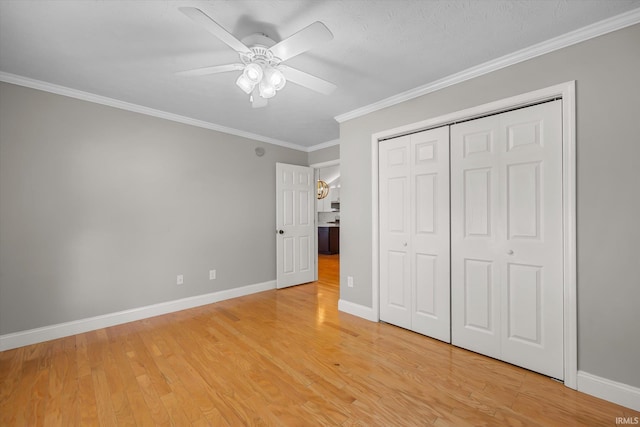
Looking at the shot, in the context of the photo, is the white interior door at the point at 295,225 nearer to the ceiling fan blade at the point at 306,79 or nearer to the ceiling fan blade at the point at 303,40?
the ceiling fan blade at the point at 306,79

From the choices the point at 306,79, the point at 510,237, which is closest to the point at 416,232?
the point at 510,237

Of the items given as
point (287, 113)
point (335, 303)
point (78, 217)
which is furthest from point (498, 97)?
point (78, 217)

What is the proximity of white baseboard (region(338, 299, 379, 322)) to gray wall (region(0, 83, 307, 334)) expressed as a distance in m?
1.60

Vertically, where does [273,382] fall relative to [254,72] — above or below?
below

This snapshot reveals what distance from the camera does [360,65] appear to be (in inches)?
89.3

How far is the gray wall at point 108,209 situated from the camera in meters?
2.46

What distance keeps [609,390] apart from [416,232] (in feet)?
5.40

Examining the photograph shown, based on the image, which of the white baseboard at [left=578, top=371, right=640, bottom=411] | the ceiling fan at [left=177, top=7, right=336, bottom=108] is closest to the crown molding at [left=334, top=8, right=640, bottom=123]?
the ceiling fan at [left=177, top=7, right=336, bottom=108]

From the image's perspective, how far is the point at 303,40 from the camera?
4.91 ft

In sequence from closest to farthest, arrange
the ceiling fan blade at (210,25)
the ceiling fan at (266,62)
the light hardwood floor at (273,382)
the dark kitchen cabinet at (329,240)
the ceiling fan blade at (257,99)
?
the ceiling fan blade at (210,25) < the ceiling fan at (266,62) < the light hardwood floor at (273,382) < the ceiling fan blade at (257,99) < the dark kitchen cabinet at (329,240)

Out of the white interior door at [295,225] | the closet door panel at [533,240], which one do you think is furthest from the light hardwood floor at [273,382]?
the white interior door at [295,225]

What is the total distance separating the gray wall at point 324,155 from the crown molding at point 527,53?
5.00ft

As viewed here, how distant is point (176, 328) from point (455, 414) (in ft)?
8.81

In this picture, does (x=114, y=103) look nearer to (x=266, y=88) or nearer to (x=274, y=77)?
(x=266, y=88)
